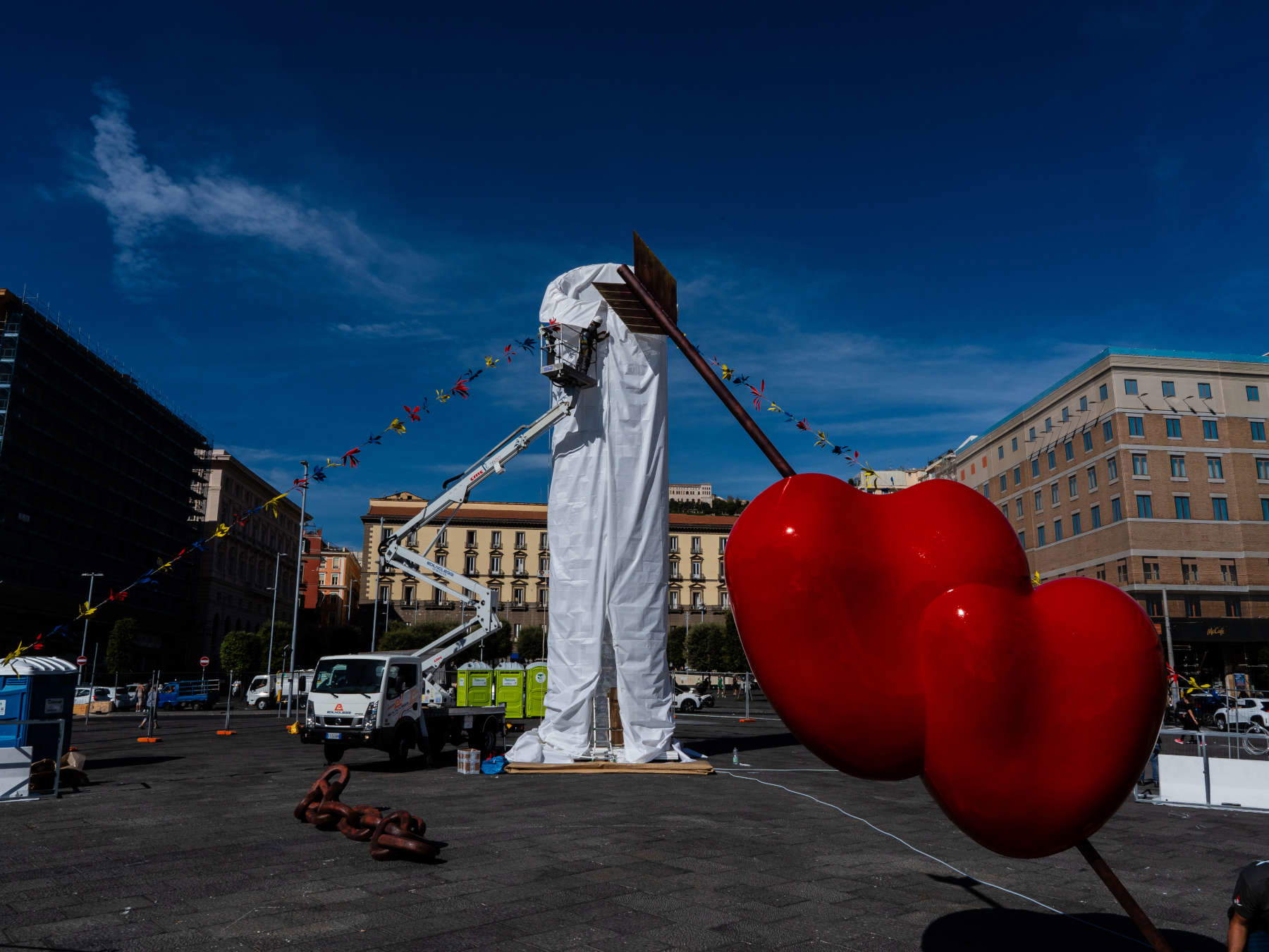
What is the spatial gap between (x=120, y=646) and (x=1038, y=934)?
208 ft

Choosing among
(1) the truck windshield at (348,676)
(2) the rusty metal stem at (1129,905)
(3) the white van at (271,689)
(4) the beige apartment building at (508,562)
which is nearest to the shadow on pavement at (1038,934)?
(2) the rusty metal stem at (1129,905)

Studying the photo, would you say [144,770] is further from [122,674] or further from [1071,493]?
[1071,493]

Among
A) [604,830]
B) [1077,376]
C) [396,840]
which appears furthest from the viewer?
[1077,376]

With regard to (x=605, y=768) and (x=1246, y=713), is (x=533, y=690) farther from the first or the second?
(x=1246, y=713)

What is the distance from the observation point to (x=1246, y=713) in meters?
31.6

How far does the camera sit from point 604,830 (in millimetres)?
11195

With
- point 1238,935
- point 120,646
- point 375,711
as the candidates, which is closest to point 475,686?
point 375,711

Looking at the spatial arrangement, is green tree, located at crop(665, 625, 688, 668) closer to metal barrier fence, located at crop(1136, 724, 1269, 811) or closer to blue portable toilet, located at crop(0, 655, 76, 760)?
metal barrier fence, located at crop(1136, 724, 1269, 811)

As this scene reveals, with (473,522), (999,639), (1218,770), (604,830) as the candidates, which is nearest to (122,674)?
(473,522)

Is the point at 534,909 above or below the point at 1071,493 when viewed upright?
below

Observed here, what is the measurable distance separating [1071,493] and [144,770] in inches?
2159

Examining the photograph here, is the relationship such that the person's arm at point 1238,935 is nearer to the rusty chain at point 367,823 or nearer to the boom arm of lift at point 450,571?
the rusty chain at point 367,823

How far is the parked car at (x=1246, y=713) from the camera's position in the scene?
31.3 meters

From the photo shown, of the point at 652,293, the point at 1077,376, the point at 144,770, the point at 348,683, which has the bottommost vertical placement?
the point at 144,770
